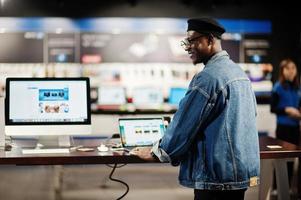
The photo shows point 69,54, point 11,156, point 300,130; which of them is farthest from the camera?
point 69,54

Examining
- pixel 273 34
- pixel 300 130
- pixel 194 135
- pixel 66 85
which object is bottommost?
pixel 300 130

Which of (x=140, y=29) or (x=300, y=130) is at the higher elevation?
(x=140, y=29)

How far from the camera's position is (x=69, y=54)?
660 centimetres

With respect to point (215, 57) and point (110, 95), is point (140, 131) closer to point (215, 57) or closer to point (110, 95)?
point (215, 57)

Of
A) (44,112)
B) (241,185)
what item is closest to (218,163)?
(241,185)

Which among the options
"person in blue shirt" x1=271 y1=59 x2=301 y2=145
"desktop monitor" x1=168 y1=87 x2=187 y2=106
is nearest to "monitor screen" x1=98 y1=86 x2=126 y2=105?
"desktop monitor" x1=168 y1=87 x2=187 y2=106

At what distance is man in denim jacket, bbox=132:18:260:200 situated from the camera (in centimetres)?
232

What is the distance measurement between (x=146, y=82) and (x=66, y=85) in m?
3.34

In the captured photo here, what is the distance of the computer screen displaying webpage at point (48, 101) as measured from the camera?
3.30 m

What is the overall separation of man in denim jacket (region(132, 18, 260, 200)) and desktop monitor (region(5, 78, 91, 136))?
1054 millimetres

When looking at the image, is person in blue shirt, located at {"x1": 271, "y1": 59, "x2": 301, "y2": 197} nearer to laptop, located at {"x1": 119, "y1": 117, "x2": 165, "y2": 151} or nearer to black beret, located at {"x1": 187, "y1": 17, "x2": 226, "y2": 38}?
laptop, located at {"x1": 119, "y1": 117, "x2": 165, "y2": 151}

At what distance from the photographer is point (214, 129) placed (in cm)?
233

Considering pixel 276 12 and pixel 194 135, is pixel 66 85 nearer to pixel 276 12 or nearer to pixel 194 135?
pixel 194 135

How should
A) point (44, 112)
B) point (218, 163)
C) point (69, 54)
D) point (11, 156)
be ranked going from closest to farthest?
point (218, 163)
point (11, 156)
point (44, 112)
point (69, 54)
